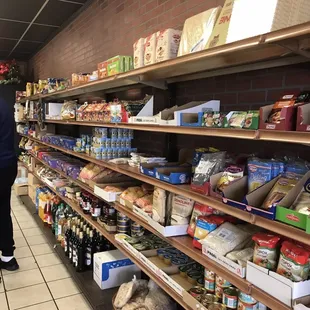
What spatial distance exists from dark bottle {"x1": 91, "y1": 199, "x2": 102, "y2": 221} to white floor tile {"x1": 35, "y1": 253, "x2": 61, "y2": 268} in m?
0.96

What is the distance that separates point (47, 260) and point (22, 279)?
0.46m

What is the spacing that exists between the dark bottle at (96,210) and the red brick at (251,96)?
1.77 meters

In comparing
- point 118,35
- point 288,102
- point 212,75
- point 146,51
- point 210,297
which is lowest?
point 210,297

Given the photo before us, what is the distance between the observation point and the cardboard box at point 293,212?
1.23m

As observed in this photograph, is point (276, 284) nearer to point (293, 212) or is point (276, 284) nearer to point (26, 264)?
point (293, 212)

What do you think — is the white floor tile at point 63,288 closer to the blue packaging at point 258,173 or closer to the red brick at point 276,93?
the blue packaging at point 258,173

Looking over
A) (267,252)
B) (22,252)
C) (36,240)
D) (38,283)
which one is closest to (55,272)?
(38,283)

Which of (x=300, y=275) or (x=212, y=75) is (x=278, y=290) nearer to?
(x=300, y=275)

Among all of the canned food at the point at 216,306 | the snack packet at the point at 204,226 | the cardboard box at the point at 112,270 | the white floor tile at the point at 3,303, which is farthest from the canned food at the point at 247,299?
the white floor tile at the point at 3,303

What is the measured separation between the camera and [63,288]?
321cm

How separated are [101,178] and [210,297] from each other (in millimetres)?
1714

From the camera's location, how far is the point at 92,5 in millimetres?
4418

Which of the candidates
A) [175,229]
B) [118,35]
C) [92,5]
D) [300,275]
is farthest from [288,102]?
[92,5]

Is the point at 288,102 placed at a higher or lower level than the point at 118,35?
lower
